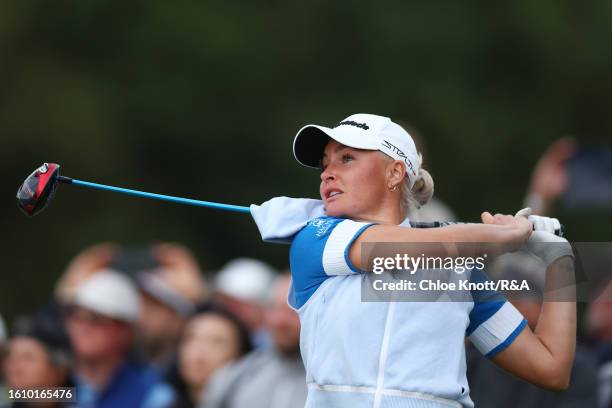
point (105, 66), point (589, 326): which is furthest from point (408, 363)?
point (105, 66)

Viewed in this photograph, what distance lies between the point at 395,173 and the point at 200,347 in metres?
4.38

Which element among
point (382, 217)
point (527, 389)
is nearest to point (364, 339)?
point (382, 217)

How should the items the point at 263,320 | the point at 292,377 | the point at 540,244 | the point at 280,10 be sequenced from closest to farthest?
the point at 540,244
the point at 292,377
the point at 263,320
the point at 280,10

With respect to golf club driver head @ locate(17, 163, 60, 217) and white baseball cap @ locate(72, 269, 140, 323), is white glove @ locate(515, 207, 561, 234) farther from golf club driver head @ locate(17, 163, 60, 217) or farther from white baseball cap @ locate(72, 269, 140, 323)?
white baseball cap @ locate(72, 269, 140, 323)

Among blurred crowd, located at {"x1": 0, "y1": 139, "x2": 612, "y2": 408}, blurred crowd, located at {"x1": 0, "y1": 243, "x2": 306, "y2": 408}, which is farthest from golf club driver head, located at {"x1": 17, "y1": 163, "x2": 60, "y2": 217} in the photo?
blurred crowd, located at {"x1": 0, "y1": 243, "x2": 306, "y2": 408}

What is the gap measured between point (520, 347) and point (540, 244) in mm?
409

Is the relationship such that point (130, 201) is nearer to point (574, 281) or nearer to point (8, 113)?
point (8, 113)

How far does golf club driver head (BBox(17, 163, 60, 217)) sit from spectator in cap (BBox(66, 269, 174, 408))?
3607 millimetres

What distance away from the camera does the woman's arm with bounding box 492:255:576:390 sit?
5922 millimetres

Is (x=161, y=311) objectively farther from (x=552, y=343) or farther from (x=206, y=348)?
(x=552, y=343)

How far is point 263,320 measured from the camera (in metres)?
12.4

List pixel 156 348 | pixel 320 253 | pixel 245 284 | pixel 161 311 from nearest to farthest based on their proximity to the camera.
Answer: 1. pixel 320 253
2. pixel 156 348
3. pixel 161 311
4. pixel 245 284

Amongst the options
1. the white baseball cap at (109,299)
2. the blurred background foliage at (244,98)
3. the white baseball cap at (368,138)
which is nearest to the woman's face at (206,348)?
the white baseball cap at (109,299)

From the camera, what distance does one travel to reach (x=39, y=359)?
919 centimetres
